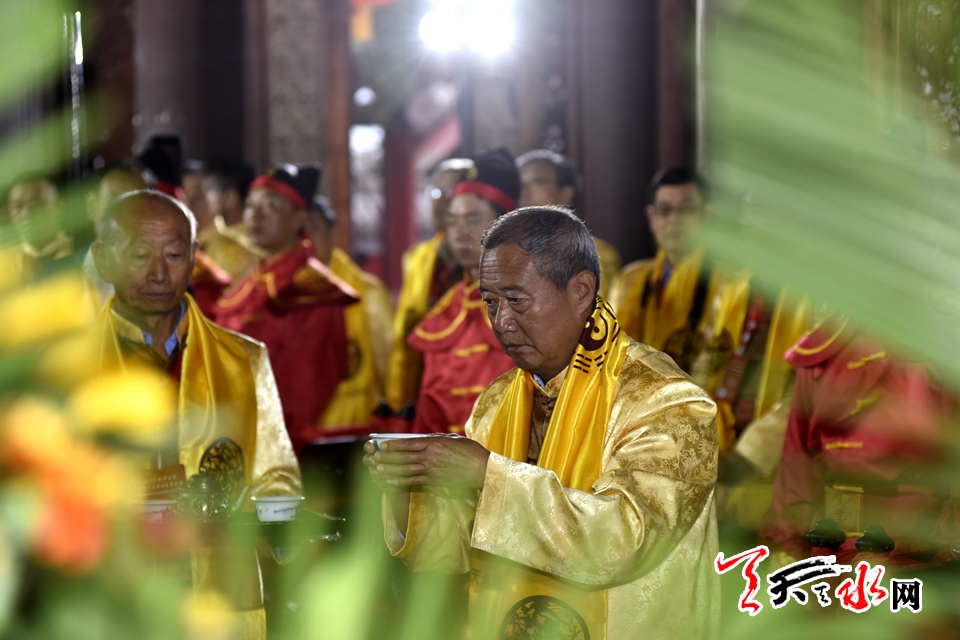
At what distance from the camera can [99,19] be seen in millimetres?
7930

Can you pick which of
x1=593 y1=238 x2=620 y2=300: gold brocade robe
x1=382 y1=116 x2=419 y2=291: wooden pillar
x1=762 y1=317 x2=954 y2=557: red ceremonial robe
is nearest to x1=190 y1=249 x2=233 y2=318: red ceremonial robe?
x1=593 y1=238 x2=620 y2=300: gold brocade robe

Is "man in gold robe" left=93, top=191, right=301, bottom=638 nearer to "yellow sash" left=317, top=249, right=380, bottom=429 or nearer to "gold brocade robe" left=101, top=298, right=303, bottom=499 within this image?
"gold brocade robe" left=101, top=298, right=303, bottom=499

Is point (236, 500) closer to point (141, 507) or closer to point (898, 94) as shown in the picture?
point (141, 507)

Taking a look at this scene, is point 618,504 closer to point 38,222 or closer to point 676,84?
point 38,222

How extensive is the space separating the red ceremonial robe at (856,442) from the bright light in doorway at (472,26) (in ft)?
14.8

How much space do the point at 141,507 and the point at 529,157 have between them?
10.4 feet

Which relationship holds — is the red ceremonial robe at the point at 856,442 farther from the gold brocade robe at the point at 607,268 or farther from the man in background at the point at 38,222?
the man in background at the point at 38,222

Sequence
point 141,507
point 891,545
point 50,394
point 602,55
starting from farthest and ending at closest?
point 602,55, point 141,507, point 891,545, point 50,394

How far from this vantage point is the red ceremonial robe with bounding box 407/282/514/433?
4148mm

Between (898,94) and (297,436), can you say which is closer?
(898,94)

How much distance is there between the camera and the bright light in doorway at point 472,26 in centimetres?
739

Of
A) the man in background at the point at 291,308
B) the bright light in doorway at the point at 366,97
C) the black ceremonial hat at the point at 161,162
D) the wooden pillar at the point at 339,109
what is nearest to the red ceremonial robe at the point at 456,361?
the man in background at the point at 291,308

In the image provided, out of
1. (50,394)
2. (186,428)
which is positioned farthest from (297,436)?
(50,394)

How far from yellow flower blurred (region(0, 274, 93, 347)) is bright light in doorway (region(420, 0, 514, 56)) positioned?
5.33 m
